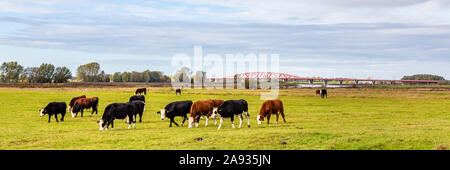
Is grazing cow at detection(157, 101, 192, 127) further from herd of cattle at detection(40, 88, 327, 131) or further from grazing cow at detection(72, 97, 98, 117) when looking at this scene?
grazing cow at detection(72, 97, 98, 117)

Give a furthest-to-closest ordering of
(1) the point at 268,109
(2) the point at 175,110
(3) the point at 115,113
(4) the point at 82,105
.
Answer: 1. (4) the point at 82,105
2. (1) the point at 268,109
3. (2) the point at 175,110
4. (3) the point at 115,113

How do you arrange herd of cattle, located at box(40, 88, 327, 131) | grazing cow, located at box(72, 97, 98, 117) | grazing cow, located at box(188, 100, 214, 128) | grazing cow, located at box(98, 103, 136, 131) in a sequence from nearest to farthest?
grazing cow, located at box(98, 103, 136, 131)
herd of cattle, located at box(40, 88, 327, 131)
grazing cow, located at box(188, 100, 214, 128)
grazing cow, located at box(72, 97, 98, 117)

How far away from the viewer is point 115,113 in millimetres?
21281

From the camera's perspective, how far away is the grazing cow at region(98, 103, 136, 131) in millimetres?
21064

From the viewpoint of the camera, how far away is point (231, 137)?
1730cm

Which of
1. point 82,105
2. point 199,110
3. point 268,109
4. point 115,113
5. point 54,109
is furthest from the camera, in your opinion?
point 82,105

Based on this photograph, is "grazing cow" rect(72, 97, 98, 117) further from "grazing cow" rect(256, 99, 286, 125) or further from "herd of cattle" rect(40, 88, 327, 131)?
"grazing cow" rect(256, 99, 286, 125)

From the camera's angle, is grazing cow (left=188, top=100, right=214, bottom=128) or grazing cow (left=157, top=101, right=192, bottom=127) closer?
grazing cow (left=188, top=100, right=214, bottom=128)

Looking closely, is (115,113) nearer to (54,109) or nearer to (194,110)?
(194,110)

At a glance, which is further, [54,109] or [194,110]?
[54,109]

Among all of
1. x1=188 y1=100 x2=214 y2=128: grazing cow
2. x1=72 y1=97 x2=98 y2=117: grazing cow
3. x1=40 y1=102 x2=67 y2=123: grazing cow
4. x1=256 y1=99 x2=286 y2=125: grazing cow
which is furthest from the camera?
x1=72 y1=97 x2=98 y2=117: grazing cow

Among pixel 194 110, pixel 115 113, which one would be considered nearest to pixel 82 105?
pixel 115 113

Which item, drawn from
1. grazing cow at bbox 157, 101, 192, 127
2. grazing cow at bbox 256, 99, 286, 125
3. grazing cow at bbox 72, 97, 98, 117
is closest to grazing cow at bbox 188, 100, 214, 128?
grazing cow at bbox 157, 101, 192, 127
